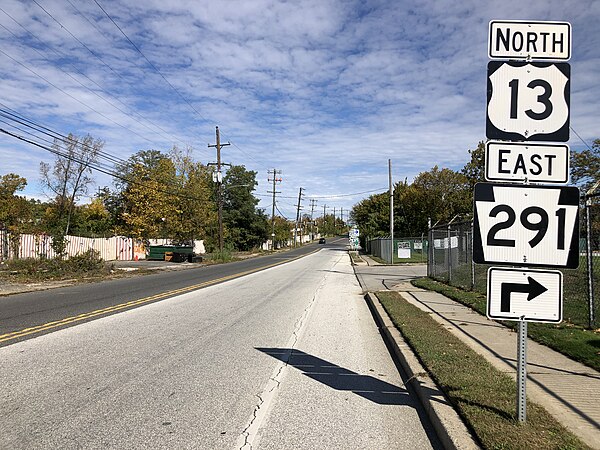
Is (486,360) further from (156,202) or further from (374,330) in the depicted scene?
(156,202)

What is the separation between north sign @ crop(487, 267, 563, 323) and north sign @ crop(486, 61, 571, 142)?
115cm

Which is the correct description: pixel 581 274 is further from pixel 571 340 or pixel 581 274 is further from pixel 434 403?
pixel 434 403

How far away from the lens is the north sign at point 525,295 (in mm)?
4133

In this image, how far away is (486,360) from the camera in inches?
260

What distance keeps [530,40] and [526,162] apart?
112 centimetres

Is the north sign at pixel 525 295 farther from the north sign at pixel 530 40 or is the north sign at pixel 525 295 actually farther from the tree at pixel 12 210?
the tree at pixel 12 210

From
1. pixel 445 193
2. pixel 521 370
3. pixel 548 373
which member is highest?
pixel 445 193

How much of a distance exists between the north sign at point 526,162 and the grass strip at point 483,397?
2.05 metres

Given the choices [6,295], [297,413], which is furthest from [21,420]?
[6,295]

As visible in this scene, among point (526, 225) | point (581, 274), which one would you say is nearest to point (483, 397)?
point (526, 225)

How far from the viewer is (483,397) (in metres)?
4.92

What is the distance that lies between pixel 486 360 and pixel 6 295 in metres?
14.6

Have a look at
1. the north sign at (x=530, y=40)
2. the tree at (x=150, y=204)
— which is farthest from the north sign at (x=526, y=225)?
the tree at (x=150, y=204)

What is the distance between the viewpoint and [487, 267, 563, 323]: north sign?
4.13 m
